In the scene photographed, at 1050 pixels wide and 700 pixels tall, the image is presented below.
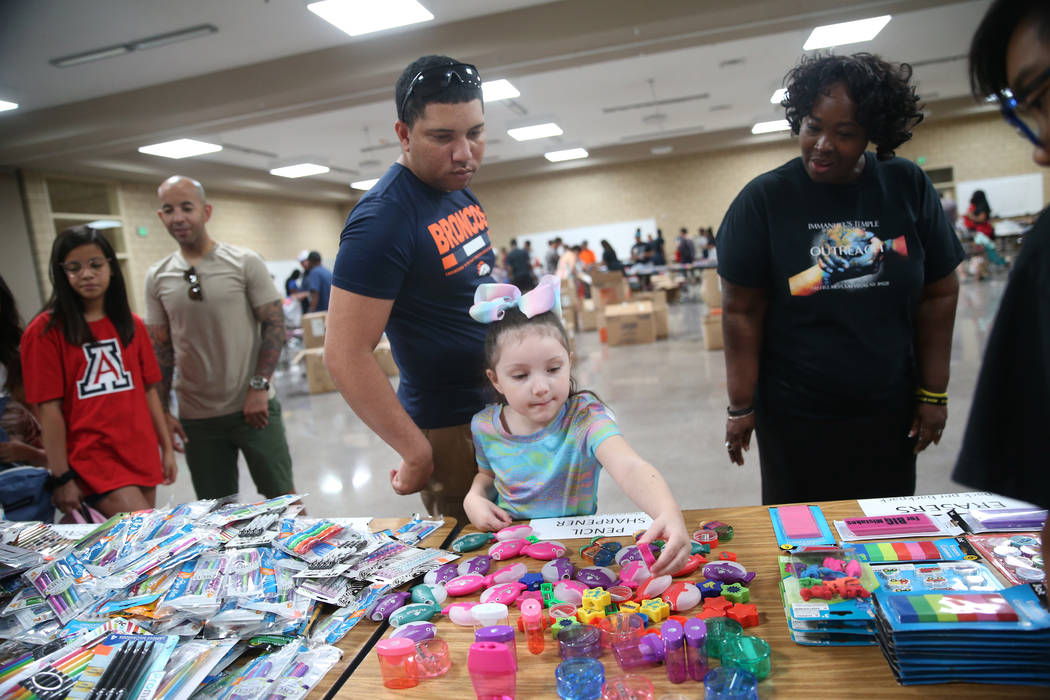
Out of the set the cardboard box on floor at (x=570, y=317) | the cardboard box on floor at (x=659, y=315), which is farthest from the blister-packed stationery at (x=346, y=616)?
the cardboard box on floor at (x=570, y=317)

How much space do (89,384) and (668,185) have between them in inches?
584

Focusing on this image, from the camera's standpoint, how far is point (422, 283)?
1.46m

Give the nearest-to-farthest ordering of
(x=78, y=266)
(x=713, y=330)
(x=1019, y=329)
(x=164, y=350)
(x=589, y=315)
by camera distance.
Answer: (x=1019, y=329) < (x=78, y=266) < (x=164, y=350) < (x=713, y=330) < (x=589, y=315)

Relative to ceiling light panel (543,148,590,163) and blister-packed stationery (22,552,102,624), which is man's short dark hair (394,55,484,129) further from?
ceiling light panel (543,148,590,163)

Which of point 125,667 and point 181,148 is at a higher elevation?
point 181,148

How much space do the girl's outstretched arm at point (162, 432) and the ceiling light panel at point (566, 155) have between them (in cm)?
1208

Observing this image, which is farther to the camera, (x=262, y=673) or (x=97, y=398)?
(x=97, y=398)

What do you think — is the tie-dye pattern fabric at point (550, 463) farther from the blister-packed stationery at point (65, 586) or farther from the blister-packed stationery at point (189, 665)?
the blister-packed stationery at point (65, 586)

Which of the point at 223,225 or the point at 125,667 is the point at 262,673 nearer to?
the point at 125,667

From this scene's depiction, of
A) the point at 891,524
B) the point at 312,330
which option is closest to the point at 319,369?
the point at 312,330

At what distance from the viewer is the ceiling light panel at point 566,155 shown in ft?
44.6

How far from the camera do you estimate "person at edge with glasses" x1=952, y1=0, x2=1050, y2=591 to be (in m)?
0.57

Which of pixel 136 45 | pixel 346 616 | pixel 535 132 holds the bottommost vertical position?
pixel 346 616

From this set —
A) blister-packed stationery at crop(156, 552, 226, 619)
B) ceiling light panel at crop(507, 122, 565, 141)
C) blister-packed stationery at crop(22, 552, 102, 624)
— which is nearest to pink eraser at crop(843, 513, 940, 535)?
blister-packed stationery at crop(156, 552, 226, 619)
